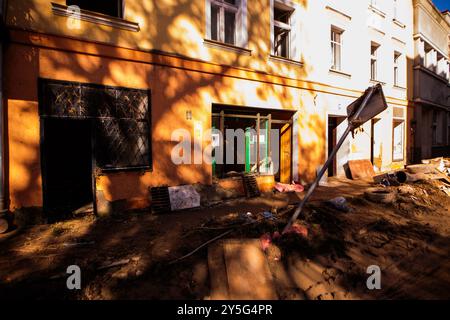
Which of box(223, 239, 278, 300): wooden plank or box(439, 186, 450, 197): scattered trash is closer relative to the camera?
box(223, 239, 278, 300): wooden plank

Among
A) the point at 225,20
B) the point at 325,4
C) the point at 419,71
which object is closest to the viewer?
the point at 225,20

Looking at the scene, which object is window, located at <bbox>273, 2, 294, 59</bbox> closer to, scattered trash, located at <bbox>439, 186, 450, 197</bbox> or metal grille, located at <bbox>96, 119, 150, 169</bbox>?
metal grille, located at <bbox>96, 119, 150, 169</bbox>

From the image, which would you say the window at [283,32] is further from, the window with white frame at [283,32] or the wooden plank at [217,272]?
the wooden plank at [217,272]

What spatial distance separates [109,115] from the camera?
5.26m

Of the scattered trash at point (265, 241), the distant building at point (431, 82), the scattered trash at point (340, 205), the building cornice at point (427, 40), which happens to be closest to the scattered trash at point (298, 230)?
the scattered trash at point (265, 241)

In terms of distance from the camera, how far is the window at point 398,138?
1238 cm

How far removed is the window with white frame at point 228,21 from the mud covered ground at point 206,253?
4925mm

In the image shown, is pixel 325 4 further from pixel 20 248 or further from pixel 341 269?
pixel 20 248

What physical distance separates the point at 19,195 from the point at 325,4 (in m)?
10.5

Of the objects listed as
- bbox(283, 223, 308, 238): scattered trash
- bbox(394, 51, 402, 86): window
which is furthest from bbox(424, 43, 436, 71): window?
bbox(283, 223, 308, 238): scattered trash

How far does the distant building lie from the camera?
13.1 m

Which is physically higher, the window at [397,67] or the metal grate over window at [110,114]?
the window at [397,67]

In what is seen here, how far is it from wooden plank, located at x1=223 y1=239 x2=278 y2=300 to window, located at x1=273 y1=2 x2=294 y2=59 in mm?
7059
